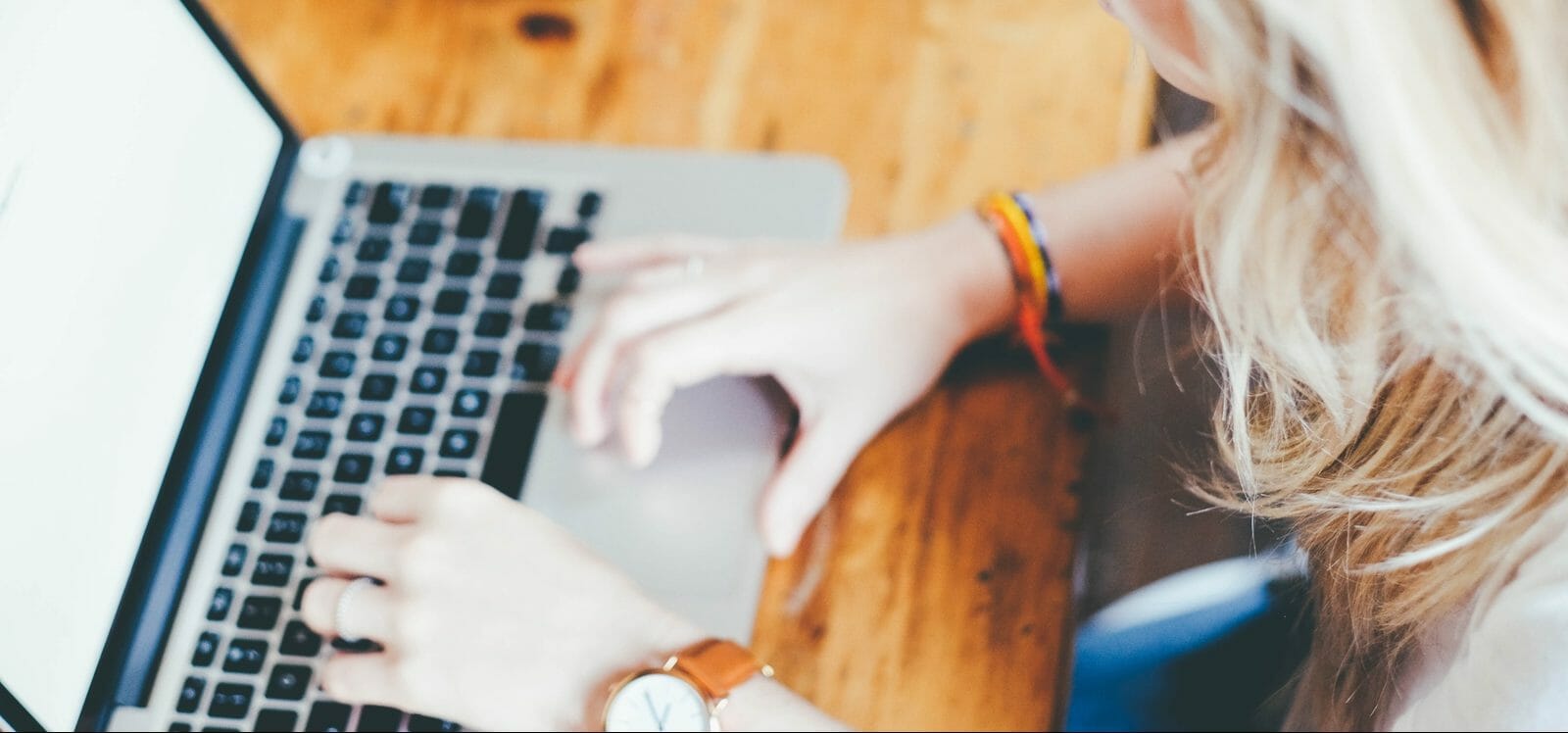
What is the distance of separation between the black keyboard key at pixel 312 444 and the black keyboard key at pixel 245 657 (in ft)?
0.32

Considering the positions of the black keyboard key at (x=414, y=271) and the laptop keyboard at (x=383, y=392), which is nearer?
the laptop keyboard at (x=383, y=392)

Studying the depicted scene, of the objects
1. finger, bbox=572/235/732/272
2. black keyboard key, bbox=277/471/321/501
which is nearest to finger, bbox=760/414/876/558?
finger, bbox=572/235/732/272

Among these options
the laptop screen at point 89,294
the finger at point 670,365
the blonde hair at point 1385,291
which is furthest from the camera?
the finger at point 670,365

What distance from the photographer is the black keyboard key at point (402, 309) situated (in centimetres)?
63

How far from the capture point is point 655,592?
1.84 ft

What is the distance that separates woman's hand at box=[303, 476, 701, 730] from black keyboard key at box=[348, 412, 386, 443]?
5cm

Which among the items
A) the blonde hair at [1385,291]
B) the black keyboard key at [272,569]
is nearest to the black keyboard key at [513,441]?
the black keyboard key at [272,569]

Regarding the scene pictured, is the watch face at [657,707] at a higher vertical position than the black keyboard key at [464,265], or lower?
lower

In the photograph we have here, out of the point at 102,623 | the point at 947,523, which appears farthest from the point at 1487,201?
the point at 102,623

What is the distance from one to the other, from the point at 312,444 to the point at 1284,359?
47cm

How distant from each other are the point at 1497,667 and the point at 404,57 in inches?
27.7

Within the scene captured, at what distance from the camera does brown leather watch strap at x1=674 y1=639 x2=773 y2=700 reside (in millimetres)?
512

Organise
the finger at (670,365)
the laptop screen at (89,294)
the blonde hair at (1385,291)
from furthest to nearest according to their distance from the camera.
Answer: the finger at (670,365), the laptop screen at (89,294), the blonde hair at (1385,291)

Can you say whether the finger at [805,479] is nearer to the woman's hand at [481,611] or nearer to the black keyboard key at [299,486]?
the woman's hand at [481,611]
